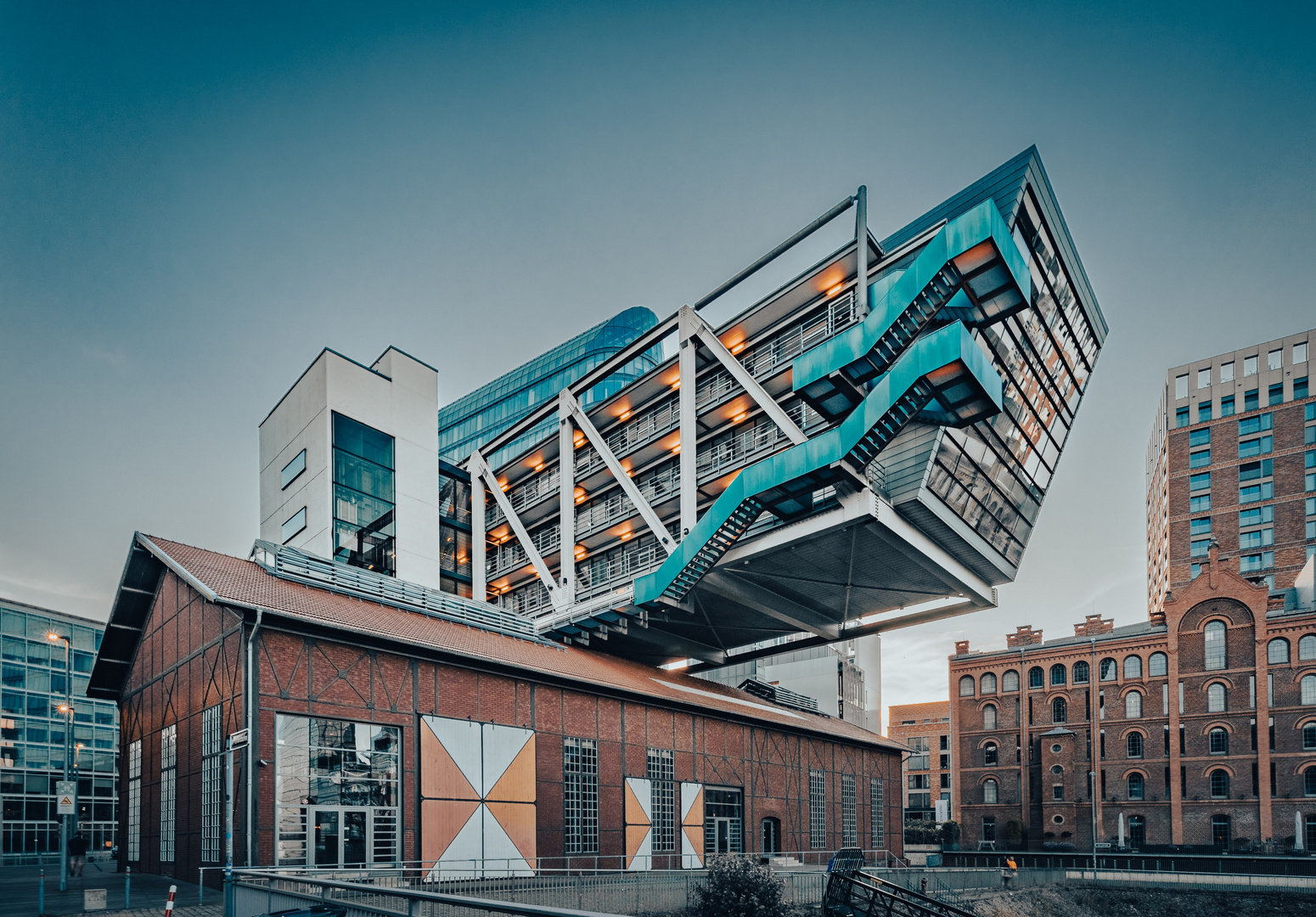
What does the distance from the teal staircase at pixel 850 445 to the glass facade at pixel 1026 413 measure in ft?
18.1

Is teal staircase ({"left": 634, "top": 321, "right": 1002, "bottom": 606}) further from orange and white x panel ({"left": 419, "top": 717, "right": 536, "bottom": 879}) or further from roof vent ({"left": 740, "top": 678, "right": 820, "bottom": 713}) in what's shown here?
roof vent ({"left": 740, "top": 678, "right": 820, "bottom": 713})

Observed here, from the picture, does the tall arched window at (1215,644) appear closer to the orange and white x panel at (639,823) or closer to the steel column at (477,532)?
the orange and white x panel at (639,823)

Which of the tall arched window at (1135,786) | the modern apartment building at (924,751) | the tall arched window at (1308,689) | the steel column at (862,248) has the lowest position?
the modern apartment building at (924,751)

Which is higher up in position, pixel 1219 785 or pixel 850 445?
pixel 850 445

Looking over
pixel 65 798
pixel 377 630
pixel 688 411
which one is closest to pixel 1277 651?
pixel 688 411

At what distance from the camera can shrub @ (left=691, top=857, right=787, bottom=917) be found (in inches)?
A: 834

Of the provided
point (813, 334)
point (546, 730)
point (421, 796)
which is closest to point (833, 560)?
point (813, 334)

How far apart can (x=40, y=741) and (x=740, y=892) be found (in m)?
57.5

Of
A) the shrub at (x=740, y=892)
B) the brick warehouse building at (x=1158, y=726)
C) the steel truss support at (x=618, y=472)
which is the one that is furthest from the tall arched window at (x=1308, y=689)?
the shrub at (x=740, y=892)

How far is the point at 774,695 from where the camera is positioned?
5178 cm

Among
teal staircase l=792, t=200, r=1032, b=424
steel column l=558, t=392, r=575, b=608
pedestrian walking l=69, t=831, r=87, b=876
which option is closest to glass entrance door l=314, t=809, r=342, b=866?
pedestrian walking l=69, t=831, r=87, b=876

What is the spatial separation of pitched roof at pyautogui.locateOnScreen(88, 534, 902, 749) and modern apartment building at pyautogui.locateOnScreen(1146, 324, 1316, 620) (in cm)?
7203

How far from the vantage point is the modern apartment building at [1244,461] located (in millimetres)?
87625

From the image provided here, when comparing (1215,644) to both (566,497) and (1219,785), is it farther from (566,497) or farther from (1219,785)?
(566,497)
